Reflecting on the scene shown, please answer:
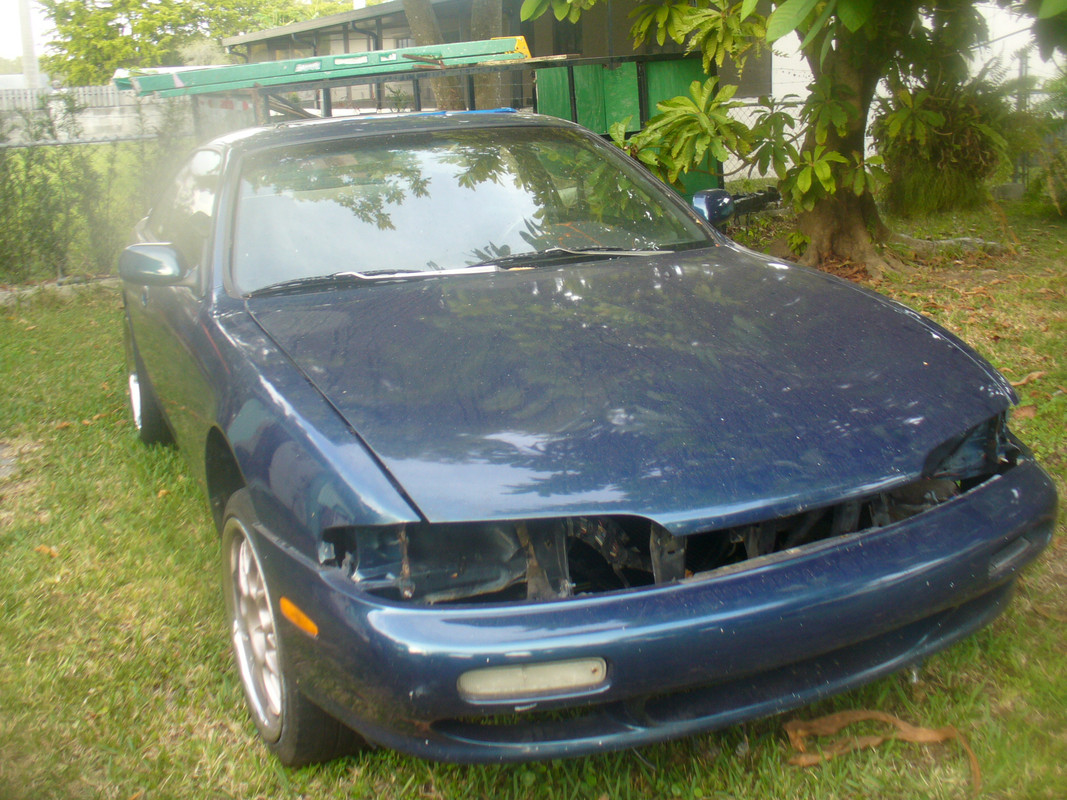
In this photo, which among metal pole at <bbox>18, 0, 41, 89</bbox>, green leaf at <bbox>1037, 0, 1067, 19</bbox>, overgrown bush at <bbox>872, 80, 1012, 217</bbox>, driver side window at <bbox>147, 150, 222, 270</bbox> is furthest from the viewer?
metal pole at <bbox>18, 0, 41, 89</bbox>

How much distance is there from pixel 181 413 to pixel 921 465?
234cm

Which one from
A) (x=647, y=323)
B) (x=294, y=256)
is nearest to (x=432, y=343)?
(x=647, y=323)

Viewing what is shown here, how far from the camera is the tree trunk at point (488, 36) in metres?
8.75

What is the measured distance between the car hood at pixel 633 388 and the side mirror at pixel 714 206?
84 centimetres

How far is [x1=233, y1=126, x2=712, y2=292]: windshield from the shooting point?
9.78ft

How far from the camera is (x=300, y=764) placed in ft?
7.14

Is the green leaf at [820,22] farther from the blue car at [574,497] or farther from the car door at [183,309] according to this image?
the car door at [183,309]

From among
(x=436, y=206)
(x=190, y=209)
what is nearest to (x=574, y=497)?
(x=436, y=206)

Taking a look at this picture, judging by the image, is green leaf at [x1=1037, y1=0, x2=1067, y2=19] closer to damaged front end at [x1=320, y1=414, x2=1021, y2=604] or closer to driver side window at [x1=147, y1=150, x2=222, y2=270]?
damaged front end at [x1=320, y1=414, x2=1021, y2=604]

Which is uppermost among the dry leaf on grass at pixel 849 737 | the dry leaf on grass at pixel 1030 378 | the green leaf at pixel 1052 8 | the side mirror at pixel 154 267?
the green leaf at pixel 1052 8

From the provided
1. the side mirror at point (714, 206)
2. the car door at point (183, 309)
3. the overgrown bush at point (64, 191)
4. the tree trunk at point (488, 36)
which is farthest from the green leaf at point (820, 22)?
the overgrown bush at point (64, 191)

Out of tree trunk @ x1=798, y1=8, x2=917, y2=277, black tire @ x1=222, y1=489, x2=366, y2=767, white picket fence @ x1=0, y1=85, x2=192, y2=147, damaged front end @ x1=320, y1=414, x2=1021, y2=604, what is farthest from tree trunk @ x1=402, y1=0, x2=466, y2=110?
damaged front end @ x1=320, y1=414, x2=1021, y2=604

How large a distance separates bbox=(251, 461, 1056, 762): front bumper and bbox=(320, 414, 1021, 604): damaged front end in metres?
0.07

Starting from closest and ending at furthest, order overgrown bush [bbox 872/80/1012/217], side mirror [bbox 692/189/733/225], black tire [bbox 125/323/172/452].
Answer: side mirror [bbox 692/189/733/225]
black tire [bbox 125/323/172/452]
overgrown bush [bbox 872/80/1012/217]
